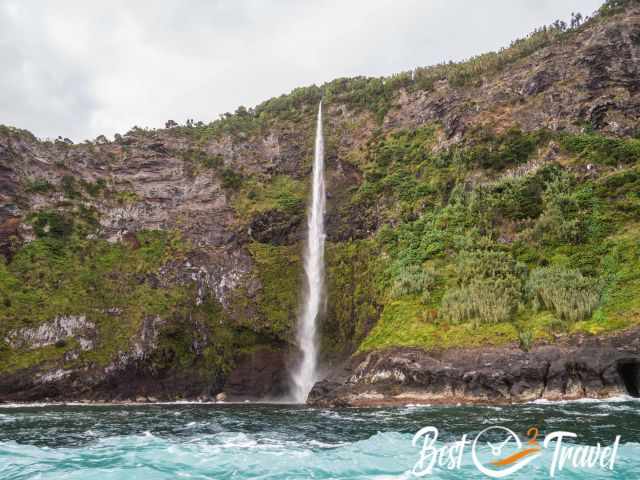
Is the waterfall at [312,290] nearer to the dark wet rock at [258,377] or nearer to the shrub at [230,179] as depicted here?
the dark wet rock at [258,377]

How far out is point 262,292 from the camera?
4838cm

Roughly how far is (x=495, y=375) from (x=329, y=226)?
28.4m

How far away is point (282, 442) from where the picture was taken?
595 inches

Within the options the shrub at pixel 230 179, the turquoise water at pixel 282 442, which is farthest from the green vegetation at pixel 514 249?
the shrub at pixel 230 179

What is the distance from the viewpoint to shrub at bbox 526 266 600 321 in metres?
29.4

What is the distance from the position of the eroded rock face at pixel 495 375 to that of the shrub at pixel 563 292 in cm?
280

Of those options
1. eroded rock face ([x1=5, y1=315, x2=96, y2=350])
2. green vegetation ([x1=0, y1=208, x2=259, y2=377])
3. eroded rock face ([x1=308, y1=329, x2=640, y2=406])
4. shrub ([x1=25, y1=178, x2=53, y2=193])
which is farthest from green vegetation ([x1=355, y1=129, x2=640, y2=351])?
shrub ([x1=25, y1=178, x2=53, y2=193])

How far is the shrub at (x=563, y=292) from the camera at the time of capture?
29.4 m

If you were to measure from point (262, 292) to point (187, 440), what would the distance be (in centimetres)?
3260

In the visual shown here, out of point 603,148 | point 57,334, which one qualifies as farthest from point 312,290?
point 603,148

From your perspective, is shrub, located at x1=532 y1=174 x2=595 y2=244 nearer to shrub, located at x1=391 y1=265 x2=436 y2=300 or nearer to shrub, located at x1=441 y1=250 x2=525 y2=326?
shrub, located at x1=441 y1=250 x2=525 y2=326

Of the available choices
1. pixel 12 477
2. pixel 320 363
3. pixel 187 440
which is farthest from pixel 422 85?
pixel 12 477

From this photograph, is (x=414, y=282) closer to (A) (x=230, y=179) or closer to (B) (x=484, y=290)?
(B) (x=484, y=290)

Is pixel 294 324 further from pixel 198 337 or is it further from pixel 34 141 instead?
pixel 34 141
